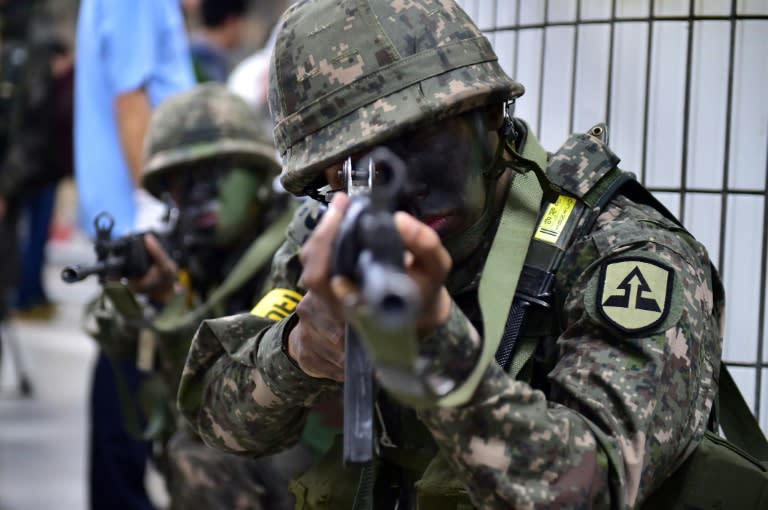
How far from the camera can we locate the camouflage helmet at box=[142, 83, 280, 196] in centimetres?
400

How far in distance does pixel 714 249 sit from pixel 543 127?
0.47 metres

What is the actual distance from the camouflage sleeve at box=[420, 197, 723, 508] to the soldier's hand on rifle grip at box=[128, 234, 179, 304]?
198 cm

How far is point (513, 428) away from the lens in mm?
1677

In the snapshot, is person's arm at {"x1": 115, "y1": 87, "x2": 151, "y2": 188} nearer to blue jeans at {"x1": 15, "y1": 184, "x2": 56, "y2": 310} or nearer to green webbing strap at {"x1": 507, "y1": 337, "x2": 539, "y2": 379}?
green webbing strap at {"x1": 507, "y1": 337, "x2": 539, "y2": 379}

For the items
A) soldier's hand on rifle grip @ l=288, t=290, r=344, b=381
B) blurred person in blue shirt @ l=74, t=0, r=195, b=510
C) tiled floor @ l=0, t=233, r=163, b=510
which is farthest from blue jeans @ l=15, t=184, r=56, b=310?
soldier's hand on rifle grip @ l=288, t=290, r=344, b=381

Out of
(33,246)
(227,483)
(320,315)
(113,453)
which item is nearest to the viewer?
(320,315)

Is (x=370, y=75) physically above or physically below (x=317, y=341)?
above

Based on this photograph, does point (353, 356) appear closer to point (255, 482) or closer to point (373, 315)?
point (373, 315)

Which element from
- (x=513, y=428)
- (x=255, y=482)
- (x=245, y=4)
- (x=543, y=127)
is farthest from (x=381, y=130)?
(x=245, y=4)

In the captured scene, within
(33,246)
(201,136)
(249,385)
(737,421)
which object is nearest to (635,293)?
(737,421)

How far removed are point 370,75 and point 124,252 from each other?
1868 mm

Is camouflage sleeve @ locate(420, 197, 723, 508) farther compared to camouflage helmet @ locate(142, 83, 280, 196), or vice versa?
camouflage helmet @ locate(142, 83, 280, 196)

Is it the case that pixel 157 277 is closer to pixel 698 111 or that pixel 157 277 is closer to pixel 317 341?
pixel 698 111

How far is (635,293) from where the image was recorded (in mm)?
1895
